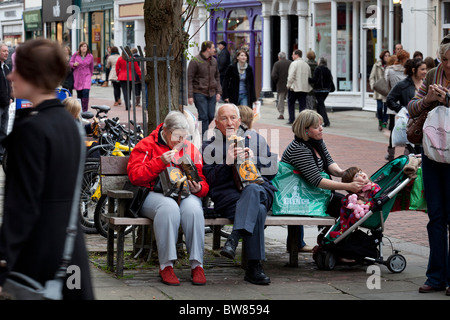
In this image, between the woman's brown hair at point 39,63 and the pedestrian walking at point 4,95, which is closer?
the woman's brown hair at point 39,63

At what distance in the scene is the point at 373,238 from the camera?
6.96 meters

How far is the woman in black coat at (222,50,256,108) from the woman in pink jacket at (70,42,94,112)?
378 centimetres

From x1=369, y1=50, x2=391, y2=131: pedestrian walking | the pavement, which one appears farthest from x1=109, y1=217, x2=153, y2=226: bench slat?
x1=369, y1=50, x2=391, y2=131: pedestrian walking

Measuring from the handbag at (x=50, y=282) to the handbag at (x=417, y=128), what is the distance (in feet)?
11.4

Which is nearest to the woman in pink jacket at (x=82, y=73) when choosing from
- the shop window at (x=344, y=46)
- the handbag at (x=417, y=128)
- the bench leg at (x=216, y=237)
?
the shop window at (x=344, y=46)

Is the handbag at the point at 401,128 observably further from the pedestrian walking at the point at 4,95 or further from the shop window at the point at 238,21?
the shop window at the point at 238,21

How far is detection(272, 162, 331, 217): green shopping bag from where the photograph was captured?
695cm

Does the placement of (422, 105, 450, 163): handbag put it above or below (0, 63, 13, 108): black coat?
below

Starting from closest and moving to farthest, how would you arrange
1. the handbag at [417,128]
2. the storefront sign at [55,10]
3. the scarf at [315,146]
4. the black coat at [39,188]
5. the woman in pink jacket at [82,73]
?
the black coat at [39,188]
the handbag at [417,128]
the scarf at [315,146]
the storefront sign at [55,10]
the woman in pink jacket at [82,73]

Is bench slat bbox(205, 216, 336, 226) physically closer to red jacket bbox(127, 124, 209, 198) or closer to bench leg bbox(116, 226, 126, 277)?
red jacket bbox(127, 124, 209, 198)

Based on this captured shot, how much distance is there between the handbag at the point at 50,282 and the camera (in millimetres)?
3303

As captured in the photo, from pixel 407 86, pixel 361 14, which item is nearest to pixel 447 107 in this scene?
pixel 407 86

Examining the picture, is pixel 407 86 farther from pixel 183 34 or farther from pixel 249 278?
pixel 249 278
